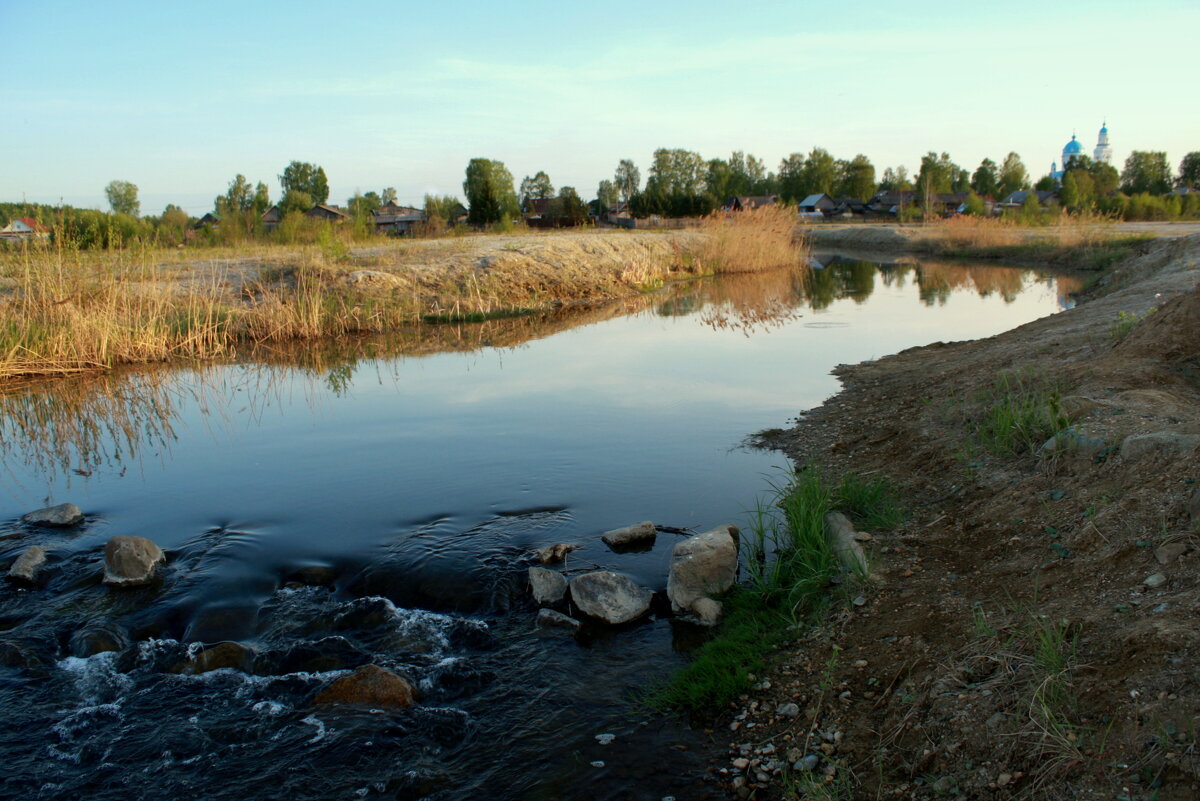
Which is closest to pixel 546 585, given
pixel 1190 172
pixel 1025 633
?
pixel 1025 633

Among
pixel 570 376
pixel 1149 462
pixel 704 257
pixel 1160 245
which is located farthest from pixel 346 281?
pixel 1160 245

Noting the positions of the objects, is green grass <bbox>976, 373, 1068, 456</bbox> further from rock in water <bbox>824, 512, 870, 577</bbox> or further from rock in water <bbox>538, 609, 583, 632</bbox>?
rock in water <bbox>538, 609, 583, 632</bbox>

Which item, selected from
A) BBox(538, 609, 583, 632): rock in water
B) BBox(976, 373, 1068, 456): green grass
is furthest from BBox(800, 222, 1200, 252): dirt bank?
BBox(538, 609, 583, 632): rock in water

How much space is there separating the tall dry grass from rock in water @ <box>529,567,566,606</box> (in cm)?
2761

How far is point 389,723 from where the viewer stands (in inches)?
164

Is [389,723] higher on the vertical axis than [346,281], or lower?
lower

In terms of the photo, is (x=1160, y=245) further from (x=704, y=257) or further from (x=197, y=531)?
(x=197, y=531)

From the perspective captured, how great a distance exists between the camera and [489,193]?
178 feet

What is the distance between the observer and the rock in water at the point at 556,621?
16.6ft

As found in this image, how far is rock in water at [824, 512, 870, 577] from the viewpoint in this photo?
5.06 m

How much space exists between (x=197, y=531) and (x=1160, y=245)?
88.7ft

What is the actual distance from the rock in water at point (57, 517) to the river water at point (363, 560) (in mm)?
134

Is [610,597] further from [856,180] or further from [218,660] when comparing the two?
[856,180]

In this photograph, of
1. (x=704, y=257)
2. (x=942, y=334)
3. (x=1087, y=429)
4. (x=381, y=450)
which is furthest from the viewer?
(x=704, y=257)
